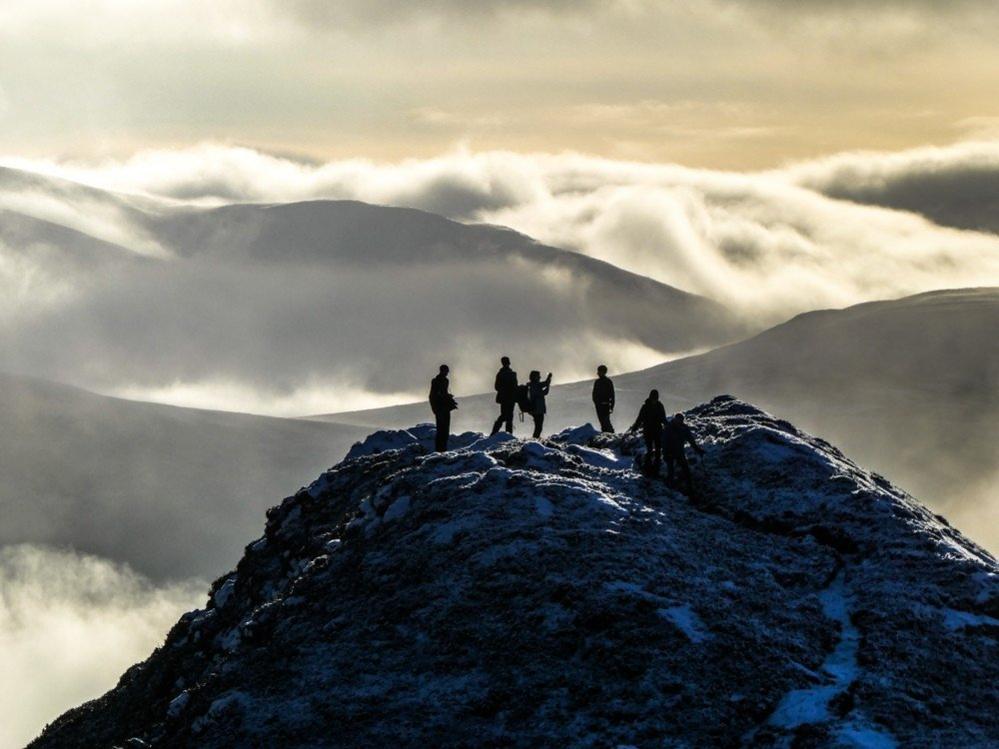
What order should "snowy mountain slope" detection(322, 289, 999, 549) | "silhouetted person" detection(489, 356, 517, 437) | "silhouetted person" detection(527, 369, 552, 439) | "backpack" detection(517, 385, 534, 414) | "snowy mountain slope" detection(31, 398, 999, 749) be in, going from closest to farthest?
"snowy mountain slope" detection(31, 398, 999, 749) → "silhouetted person" detection(489, 356, 517, 437) → "backpack" detection(517, 385, 534, 414) → "silhouetted person" detection(527, 369, 552, 439) → "snowy mountain slope" detection(322, 289, 999, 549)

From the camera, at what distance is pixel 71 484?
19200 cm

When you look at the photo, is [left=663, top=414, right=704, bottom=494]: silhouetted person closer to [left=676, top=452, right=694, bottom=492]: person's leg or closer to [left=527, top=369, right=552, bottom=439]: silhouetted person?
[left=676, top=452, right=694, bottom=492]: person's leg

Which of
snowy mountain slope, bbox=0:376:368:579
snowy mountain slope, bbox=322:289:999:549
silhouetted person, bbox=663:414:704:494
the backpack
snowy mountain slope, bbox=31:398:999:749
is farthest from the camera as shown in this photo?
snowy mountain slope, bbox=0:376:368:579

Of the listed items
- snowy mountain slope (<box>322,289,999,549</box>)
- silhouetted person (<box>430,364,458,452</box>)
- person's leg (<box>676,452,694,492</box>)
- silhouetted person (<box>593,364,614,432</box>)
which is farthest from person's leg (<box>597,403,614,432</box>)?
snowy mountain slope (<box>322,289,999,549</box>)

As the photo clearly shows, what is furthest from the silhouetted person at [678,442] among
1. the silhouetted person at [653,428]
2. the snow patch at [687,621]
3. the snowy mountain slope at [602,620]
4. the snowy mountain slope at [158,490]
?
the snowy mountain slope at [158,490]

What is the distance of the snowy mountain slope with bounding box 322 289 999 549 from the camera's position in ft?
525

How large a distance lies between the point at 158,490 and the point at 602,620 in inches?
6366

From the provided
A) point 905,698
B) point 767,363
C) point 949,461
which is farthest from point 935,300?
point 905,698

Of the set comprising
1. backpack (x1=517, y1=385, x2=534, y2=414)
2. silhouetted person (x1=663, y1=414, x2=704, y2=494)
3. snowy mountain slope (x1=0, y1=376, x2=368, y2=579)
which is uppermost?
backpack (x1=517, y1=385, x2=534, y2=414)

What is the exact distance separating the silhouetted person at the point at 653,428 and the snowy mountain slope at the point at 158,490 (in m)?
138

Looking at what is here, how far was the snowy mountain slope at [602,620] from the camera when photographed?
2975cm

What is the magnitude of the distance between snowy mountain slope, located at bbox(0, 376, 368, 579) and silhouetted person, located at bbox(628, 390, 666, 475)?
138 metres

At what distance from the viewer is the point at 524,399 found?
47000 mm

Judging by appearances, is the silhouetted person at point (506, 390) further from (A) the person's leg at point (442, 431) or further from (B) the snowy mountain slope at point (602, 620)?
(B) the snowy mountain slope at point (602, 620)
